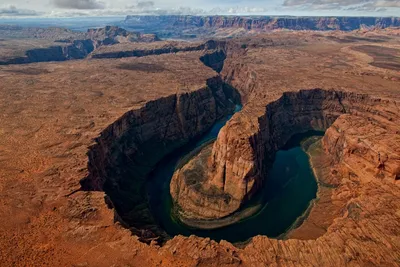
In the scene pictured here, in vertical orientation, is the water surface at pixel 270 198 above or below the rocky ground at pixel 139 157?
below

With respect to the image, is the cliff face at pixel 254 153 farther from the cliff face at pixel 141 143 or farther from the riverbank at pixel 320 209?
the cliff face at pixel 141 143

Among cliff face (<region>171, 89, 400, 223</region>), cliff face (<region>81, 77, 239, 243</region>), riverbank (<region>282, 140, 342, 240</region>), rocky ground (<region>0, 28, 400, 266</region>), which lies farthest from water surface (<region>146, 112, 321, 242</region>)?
rocky ground (<region>0, 28, 400, 266</region>)

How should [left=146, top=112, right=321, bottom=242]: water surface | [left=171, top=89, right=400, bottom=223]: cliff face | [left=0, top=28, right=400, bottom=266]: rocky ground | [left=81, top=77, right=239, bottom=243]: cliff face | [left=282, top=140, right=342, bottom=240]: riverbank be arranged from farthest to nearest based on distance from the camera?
[left=171, top=89, right=400, bottom=223]: cliff face
[left=81, top=77, right=239, bottom=243]: cliff face
[left=146, top=112, right=321, bottom=242]: water surface
[left=282, top=140, right=342, bottom=240]: riverbank
[left=0, top=28, right=400, bottom=266]: rocky ground

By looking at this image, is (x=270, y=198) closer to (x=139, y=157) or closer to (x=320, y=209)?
(x=320, y=209)

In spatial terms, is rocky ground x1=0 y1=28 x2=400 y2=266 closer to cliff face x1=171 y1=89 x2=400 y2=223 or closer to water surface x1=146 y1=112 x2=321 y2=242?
cliff face x1=171 y1=89 x2=400 y2=223

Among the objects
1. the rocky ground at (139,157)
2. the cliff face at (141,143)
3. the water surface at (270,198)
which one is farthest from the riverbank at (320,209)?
the cliff face at (141,143)

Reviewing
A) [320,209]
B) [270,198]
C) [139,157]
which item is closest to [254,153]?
[270,198]
